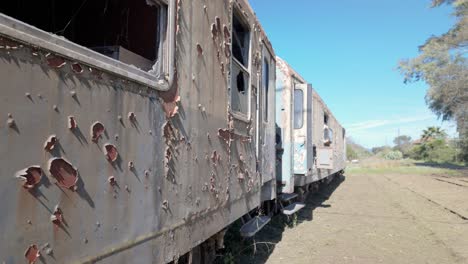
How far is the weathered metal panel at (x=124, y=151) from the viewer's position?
1569 mm

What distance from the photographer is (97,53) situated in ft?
6.61

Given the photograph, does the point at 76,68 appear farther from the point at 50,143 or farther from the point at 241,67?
the point at 241,67

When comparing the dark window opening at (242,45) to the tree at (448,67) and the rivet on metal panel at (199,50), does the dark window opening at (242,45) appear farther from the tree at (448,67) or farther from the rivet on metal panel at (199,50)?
the tree at (448,67)

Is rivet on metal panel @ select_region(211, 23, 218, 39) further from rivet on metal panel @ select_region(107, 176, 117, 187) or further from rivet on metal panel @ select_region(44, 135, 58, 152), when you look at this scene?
rivet on metal panel @ select_region(44, 135, 58, 152)

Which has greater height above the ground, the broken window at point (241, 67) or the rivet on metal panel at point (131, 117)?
the broken window at point (241, 67)

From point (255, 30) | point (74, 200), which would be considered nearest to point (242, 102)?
point (255, 30)

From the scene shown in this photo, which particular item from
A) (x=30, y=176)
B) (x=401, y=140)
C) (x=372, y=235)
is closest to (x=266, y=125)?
(x=372, y=235)

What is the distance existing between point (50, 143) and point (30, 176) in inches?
6.2

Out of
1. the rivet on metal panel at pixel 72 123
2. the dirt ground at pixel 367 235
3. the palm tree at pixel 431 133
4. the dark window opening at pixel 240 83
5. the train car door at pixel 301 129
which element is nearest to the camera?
the rivet on metal panel at pixel 72 123

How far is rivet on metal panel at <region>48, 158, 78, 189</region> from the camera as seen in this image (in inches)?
67.7

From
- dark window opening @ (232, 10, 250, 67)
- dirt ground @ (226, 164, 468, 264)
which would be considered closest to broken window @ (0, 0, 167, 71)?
dark window opening @ (232, 10, 250, 67)

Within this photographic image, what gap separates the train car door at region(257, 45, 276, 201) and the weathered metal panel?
1507 millimetres

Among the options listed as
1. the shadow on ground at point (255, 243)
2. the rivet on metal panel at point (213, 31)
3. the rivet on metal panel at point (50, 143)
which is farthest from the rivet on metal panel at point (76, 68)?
the shadow on ground at point (255, 243)

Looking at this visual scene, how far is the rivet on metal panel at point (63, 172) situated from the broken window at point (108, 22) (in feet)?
3.09
